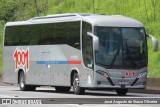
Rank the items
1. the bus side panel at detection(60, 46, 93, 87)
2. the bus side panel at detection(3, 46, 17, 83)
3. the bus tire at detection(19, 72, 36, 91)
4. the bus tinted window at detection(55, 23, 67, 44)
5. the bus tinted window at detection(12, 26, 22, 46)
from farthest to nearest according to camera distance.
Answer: the bus side panel at detection(3, 46, 17, 83) < the bus tinted window at detection(12, 26, 22, 46) < the bus tire at detection(19, 72, 36, 91) < the bus tinted window at detection(55, 23, 67, 44) < the bus side panel at detection(60, 46, 93, 87)

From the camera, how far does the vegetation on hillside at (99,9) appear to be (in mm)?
47469

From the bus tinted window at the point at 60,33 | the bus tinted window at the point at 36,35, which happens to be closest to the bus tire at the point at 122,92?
the bus tinted window at the point at 60,33

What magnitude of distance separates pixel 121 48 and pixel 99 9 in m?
25.0

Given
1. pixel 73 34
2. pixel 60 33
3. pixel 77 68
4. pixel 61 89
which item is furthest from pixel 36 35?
pixel 77 68

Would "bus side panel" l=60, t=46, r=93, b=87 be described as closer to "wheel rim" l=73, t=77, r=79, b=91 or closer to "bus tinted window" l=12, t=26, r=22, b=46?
"wheel rim" l=73, t=77, r=79, b=91

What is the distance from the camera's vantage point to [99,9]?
2212 inches

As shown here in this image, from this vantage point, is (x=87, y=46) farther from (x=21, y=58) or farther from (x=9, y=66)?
(x=9, y=66)

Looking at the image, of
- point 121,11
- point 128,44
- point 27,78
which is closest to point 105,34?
point 128,44

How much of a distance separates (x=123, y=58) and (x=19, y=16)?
37223mm

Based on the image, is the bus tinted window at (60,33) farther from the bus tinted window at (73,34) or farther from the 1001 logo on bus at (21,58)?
the 1001 logo on bus at (21,58)

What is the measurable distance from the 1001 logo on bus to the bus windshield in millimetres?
7417

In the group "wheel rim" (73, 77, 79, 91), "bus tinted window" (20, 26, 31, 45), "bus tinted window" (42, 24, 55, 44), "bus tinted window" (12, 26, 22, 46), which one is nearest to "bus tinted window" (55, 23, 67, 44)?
"bus tinted window" (42, 24, 55, 44)

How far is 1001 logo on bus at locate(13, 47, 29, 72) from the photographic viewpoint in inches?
1492

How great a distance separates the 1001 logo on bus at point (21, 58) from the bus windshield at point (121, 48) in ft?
24.3
